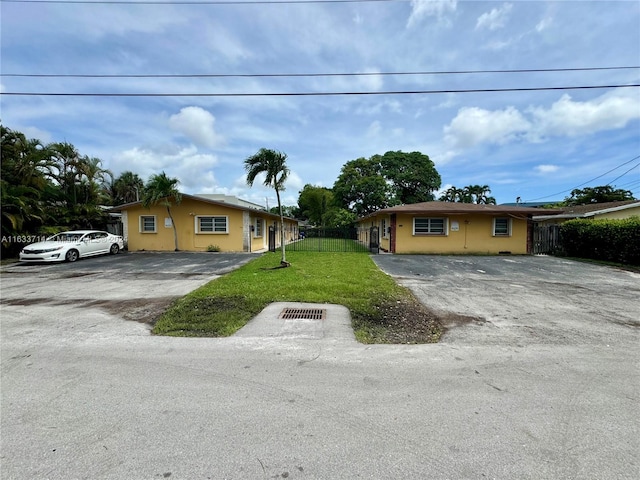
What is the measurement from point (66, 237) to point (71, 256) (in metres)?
1.38

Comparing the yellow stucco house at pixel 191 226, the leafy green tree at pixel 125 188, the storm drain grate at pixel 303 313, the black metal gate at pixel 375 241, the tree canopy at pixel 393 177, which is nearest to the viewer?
the storm drain grate at pixel 303 313

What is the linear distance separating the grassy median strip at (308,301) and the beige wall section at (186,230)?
29.1ft

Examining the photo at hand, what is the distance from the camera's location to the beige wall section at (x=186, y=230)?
18.4m

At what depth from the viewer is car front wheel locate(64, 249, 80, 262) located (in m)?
13.7

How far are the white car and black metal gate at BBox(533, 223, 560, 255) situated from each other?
78.8 feet

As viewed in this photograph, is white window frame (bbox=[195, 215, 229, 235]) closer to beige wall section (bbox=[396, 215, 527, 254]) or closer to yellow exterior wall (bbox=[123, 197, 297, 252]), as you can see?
yellow exterior wall (bbox=[123, 197, 297, 252])

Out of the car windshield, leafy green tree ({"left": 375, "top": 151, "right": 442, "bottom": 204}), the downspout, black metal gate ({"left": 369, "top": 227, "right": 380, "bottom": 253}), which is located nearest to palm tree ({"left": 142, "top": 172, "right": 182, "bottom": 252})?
the car windshield

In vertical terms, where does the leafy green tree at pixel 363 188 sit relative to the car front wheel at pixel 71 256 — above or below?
above

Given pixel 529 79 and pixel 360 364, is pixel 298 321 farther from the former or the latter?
pixel 529 79

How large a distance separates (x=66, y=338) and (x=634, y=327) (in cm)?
904

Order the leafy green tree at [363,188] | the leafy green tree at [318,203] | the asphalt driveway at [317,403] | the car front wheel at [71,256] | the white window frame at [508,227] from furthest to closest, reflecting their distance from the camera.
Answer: the leafy green tree at [318,203]
the leafy green tree at [363,188]
the white window frame at [508,227]
the car front wheel at [71,256]
the asphalt driveway at [317,403]

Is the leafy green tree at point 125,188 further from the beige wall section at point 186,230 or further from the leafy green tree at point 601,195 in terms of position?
the leafy green tree at point 601,195

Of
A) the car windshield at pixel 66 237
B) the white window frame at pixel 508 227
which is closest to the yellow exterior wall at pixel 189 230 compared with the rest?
the car windshield at pixel 66 237

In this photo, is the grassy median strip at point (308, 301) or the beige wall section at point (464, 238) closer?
the grassy median strip at point (308, 301)
